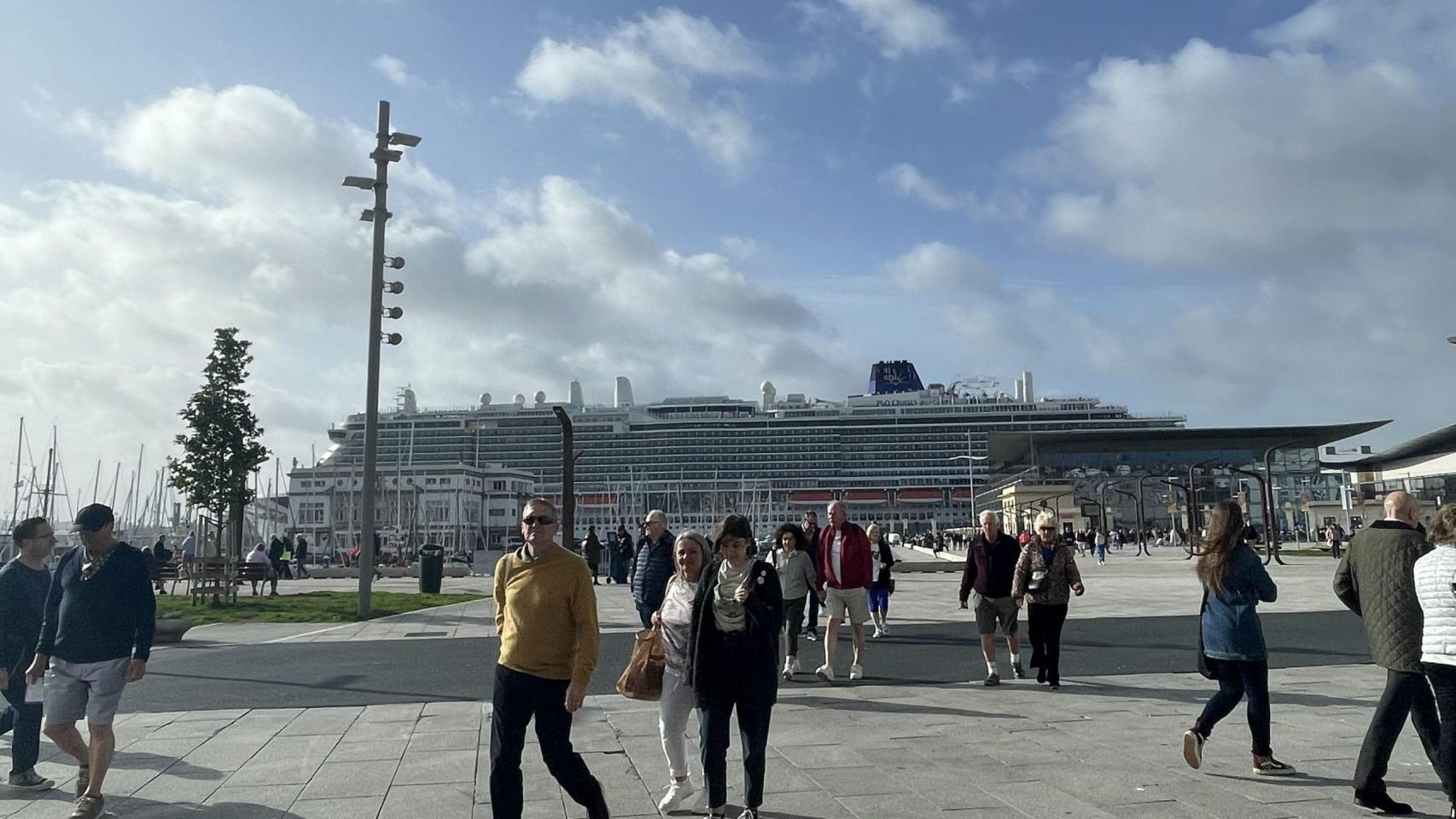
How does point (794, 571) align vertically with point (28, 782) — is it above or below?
above

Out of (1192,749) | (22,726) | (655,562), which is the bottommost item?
(1192,749)

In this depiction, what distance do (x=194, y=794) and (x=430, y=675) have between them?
14.8ft

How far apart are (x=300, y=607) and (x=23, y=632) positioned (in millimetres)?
13636

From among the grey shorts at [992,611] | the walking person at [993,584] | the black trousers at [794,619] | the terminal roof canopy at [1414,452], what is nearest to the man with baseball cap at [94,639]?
the black trousers at [794,619]

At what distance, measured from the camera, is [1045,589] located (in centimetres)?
870

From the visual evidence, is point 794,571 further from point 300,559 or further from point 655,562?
point 300,559

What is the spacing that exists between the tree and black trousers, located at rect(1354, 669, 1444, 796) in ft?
71.0

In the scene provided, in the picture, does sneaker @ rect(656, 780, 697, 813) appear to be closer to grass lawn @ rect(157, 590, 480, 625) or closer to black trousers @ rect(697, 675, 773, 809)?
black trousers @ rect(697, 675, 773, 809)

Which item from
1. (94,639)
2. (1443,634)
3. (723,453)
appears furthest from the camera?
(723,453)

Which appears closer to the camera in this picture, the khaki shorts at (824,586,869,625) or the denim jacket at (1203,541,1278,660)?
the denim jacket at (1203,541,1278,660)

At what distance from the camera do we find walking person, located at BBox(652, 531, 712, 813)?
201 inches

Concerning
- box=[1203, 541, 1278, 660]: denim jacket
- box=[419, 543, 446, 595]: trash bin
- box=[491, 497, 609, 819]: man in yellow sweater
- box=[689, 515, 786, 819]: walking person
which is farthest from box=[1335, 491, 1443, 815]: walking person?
box=[419, 543, 446, 595]: trash bin

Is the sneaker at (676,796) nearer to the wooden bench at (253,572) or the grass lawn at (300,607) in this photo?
the grass lawn at (300,607)

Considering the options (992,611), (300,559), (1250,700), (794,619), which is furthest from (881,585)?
(300,559)
